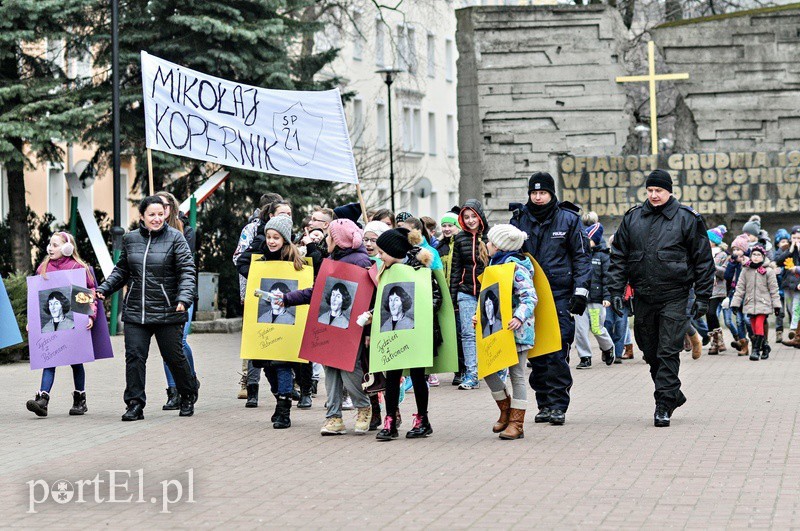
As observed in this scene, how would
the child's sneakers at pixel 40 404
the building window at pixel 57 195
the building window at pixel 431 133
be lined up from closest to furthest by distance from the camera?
1. the child's sneakers at pixel 40 404
2. the building window at pixel 57 195
3. the building window at pixel 431 133

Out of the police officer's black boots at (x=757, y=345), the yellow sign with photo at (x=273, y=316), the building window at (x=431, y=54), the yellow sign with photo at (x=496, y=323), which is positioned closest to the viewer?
the yellow sign with photo at (x=496, y=323)

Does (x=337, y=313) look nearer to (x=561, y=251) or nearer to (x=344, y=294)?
(x=344, y=294)

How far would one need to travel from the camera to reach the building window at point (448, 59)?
6412 centimetres

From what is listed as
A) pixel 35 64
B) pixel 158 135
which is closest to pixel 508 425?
pixel 158 135

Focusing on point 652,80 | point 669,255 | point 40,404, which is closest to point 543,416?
point 669,255

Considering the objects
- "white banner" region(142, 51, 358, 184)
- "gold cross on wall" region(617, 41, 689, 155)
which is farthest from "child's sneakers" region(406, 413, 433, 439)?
"gold cross on wall" region(617, 41, 689, 155)

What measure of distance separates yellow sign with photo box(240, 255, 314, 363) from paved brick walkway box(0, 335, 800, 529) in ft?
2.00

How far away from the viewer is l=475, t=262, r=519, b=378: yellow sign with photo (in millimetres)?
10148

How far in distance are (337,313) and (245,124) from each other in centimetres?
522

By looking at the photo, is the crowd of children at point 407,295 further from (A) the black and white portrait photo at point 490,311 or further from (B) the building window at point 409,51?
(B) the building window at point 409,51

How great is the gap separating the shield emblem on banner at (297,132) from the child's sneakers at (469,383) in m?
3.09

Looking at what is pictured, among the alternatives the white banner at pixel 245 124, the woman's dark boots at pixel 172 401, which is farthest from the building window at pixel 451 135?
the woman's dark boots at pixel 172 401
